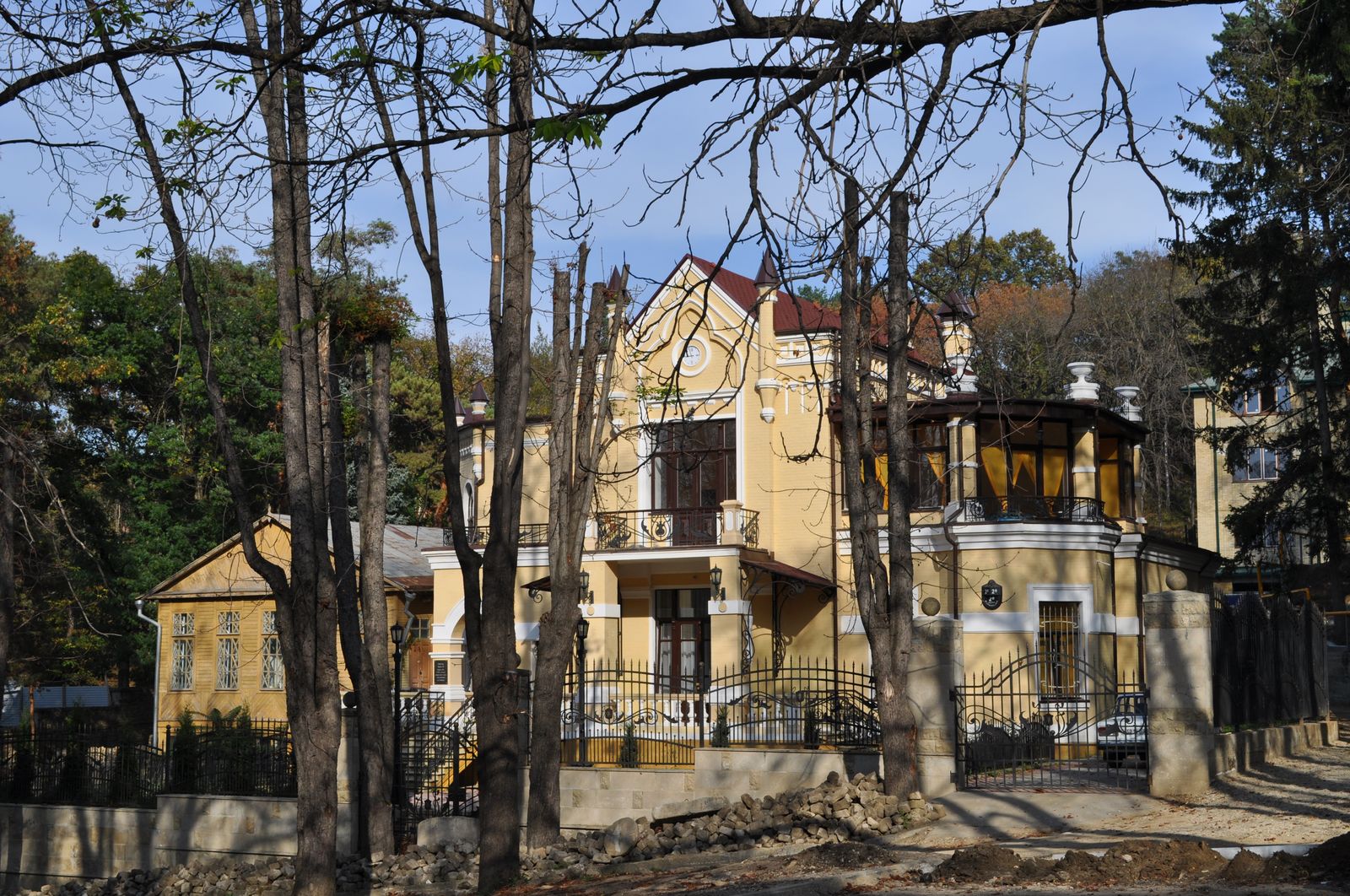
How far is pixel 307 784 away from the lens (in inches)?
537

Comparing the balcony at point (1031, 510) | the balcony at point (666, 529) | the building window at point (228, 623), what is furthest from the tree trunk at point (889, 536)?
the building window at point (228, 623)

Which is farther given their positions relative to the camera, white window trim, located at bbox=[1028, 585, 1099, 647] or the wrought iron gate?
white window trim, located at bbox=[1028, 585, 1099, 647]

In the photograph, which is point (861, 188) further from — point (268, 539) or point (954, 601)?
point (268, 539)

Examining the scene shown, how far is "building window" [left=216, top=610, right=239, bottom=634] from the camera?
36.1 meters

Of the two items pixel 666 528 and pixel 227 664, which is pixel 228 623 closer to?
pixel 227 664

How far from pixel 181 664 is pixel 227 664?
157 cm

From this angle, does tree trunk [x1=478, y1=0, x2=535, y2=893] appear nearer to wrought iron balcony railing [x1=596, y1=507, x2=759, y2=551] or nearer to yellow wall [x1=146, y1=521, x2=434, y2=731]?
wrought iron balcony railing [x1=596, y1=507, x2=759, y2=551]

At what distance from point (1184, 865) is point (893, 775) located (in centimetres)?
561

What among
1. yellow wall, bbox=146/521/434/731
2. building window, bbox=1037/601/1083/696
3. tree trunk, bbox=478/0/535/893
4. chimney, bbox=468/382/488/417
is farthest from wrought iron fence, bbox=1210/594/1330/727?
yellow wall, bbox=146/521/434/731

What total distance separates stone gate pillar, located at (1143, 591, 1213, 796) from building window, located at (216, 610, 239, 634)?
27456mm

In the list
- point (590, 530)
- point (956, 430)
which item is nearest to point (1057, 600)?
point (956, 430)

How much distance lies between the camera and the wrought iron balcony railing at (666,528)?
94.2 ft

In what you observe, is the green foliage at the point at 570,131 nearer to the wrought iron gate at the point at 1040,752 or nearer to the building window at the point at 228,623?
the wrought iron gate at the point at 1040,752

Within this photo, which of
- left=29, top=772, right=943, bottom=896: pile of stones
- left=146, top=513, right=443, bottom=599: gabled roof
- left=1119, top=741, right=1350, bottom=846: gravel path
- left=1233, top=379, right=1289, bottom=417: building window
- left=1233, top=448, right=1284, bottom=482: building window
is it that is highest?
left=1233, top=379, right=1289, bottom=417: building window
